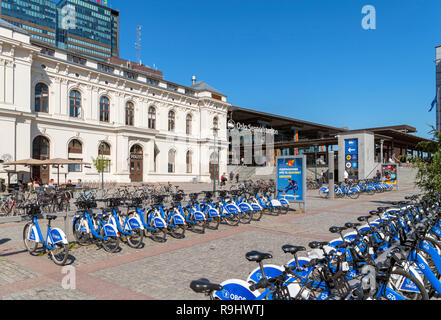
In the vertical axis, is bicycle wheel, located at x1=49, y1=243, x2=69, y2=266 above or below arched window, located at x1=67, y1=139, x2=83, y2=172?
below

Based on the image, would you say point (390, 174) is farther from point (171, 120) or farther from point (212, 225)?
point (171, 120)

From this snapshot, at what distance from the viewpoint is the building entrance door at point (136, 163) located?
35.1 m

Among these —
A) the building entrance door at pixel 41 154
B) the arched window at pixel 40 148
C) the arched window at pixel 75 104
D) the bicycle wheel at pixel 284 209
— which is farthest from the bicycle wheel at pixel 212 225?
the arched window at pixel 75 104

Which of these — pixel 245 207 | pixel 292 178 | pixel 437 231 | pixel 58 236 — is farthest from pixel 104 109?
pixel 437 231

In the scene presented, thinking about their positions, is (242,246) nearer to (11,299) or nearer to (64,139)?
(11,299)

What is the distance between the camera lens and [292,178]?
1302 centimetres

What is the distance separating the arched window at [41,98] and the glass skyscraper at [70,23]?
287ft

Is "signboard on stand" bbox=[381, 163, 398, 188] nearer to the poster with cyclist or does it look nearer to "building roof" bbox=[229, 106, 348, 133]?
the poster with cyclist

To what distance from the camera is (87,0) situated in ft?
414

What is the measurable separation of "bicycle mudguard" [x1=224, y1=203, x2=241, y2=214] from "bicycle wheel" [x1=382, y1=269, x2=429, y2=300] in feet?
22.0

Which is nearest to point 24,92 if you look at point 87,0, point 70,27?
point 70,27

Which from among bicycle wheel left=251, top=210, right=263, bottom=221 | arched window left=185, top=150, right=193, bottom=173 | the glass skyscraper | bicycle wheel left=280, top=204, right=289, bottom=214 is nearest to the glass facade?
the glass skyscraper

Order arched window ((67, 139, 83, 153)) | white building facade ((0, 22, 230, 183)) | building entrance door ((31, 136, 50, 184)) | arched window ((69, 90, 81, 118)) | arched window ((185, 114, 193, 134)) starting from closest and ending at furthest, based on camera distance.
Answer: white building facade ((0, 22, 230, 183)) < building entrance door ((31, 136, 50, 184)) < arched window ((67, 139, 83, 153)) < arched window ((69, 90, 81, 118)) < arched window ((185, 114, 193, 134))

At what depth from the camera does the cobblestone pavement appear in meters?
4.60
